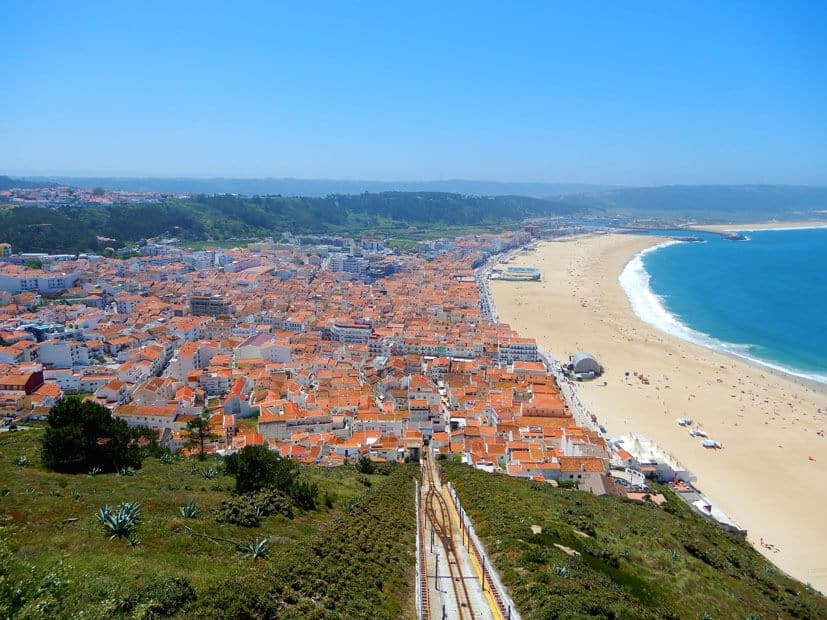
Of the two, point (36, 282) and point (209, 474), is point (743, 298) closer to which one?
point (209, 474)

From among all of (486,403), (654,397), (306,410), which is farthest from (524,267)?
(306,410)

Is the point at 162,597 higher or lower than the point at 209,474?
higher

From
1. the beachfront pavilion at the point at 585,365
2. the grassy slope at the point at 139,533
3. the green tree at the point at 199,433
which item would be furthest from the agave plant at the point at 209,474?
the beachfront pavilion at the point at 585,365

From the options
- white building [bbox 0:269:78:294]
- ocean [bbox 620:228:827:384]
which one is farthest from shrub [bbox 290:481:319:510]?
white building [bbox 0:269:78:294]

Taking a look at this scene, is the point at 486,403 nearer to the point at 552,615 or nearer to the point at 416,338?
the point at 416,338

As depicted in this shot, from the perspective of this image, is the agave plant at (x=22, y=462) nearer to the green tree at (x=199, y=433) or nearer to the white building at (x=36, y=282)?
the green tree at (x=199, y=433)

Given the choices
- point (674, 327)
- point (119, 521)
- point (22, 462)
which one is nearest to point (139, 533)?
point (119, 521)
